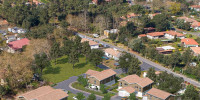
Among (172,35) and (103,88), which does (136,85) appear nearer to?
(103,88)

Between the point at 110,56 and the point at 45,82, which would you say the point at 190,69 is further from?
the point at 45,82

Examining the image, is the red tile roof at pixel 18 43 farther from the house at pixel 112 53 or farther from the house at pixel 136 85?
the house at pixel 136 85

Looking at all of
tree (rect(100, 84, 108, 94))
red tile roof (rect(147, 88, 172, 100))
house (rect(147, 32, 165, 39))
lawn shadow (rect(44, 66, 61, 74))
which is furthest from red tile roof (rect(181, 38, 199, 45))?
lawn shadow (rect(44, 66, 61, 74))

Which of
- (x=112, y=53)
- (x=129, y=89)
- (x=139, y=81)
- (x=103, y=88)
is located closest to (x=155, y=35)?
(x=112, y=53)

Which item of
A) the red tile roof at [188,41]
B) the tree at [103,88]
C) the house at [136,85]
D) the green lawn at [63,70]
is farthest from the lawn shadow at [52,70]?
the red tile roof at [188,41]

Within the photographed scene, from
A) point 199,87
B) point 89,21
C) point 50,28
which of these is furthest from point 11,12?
point 199,87
